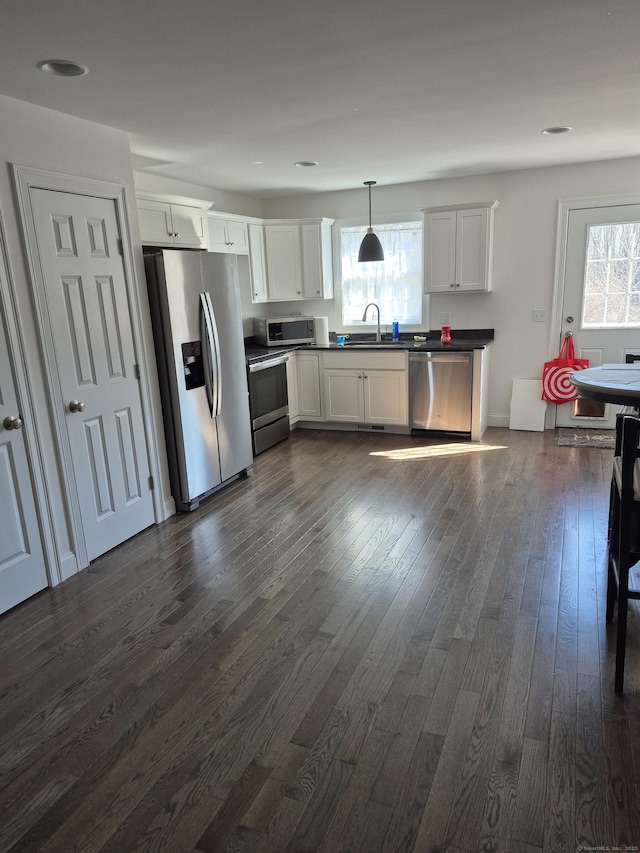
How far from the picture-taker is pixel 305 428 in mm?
6176

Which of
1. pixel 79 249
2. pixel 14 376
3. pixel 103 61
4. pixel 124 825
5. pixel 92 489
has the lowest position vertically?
pixel 124 825

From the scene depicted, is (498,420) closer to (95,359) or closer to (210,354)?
(210,354)

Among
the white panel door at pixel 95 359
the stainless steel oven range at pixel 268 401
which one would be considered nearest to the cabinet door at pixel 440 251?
the stainless steel oven range at pixel 268 401

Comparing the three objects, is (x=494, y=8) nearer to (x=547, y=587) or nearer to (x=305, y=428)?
Answer: (x=547, y=587)

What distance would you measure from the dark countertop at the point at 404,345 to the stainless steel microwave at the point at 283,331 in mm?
68

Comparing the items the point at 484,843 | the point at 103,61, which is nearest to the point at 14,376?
the point at 103,61

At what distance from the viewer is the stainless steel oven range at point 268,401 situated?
5035mm

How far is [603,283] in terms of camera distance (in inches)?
206

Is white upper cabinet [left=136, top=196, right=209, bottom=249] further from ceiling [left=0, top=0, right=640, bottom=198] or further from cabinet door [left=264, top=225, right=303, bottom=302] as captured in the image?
cabinet door [left=264, top=225, right=303, bottom=302]

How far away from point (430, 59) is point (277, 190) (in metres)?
3.53

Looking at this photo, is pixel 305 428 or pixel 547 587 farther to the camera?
pixel 305 428

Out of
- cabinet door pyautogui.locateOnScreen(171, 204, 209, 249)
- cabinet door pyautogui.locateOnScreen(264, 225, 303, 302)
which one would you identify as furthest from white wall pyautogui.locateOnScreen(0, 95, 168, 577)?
cabinet door pyautogui.locateOnScreen(264, 225, 303, 302)

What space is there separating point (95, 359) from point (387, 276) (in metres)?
3.63

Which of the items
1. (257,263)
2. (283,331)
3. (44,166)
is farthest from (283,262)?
(44,166)
